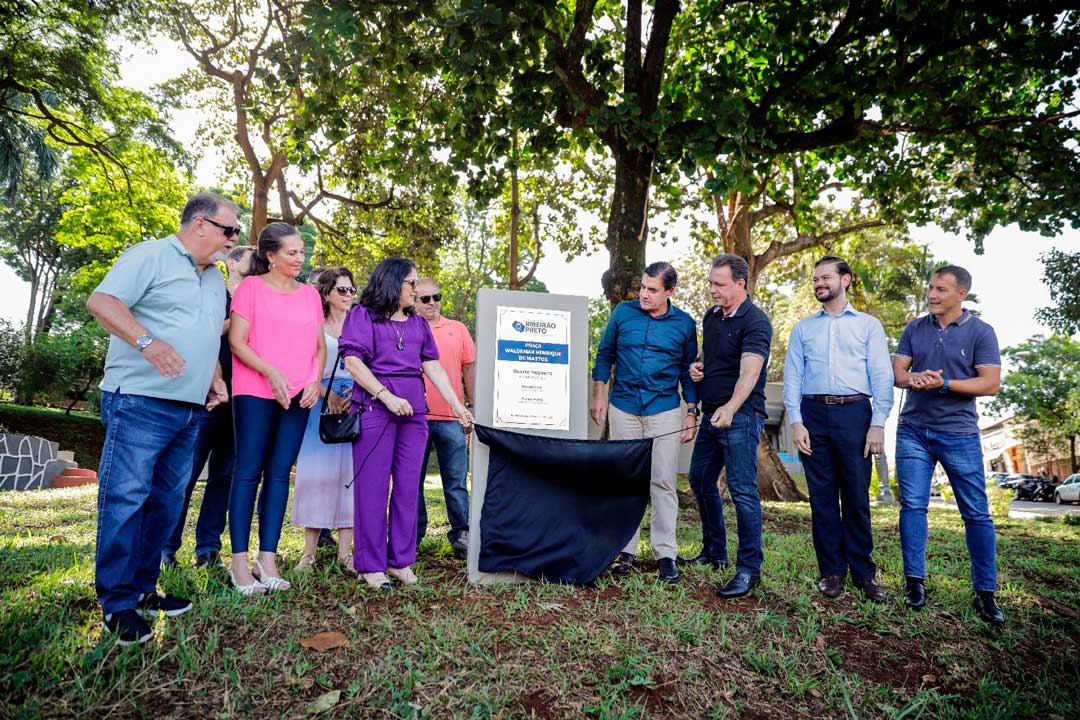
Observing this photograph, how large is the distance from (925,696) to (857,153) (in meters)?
9.00

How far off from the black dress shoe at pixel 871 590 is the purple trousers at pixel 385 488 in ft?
9.86

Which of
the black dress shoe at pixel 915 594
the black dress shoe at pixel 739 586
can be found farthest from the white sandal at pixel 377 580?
the black dress shoe at pixel 915 594

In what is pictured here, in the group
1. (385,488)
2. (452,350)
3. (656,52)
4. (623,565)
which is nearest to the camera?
(385,488)

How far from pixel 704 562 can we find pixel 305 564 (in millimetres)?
2921

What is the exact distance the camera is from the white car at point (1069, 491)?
29.2 m

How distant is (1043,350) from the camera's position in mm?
42438

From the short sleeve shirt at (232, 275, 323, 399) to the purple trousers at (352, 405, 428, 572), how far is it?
1.68ft

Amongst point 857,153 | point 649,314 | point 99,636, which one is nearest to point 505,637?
point 99,636

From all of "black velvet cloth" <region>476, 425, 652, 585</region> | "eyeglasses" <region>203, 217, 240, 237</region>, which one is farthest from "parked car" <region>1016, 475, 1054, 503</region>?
"eyeglasses" <region>203, 217, 240, 237</region>

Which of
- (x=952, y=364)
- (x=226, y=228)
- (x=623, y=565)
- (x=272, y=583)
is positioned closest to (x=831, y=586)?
(x=623, y=565)

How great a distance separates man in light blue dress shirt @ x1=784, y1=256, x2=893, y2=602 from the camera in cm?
452

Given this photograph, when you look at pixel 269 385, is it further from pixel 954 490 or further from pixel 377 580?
pixel 954 490

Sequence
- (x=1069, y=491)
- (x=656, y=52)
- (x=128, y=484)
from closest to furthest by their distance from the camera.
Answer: (x=128, y=484)
(x=656, y=52)
(x=1069, y=491)

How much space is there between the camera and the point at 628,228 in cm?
781
